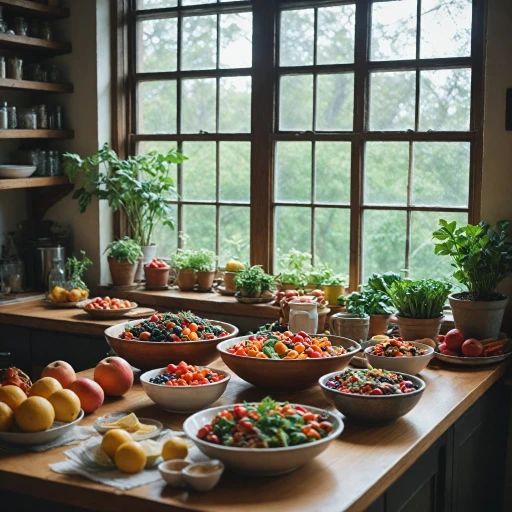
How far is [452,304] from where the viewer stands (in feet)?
12.5

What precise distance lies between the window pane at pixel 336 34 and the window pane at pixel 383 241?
2.84ft

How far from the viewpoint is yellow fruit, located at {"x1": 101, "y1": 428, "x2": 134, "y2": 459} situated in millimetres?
2352

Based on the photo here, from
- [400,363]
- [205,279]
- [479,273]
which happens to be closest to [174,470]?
[400,363]

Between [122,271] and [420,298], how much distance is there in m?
1.99

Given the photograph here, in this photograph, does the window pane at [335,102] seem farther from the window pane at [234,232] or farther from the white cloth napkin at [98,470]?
the white cloth napkin at [98,470]

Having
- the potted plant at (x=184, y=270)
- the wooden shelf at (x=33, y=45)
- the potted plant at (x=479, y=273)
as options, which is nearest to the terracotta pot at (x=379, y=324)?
the potted plant at (x=479, y=273)

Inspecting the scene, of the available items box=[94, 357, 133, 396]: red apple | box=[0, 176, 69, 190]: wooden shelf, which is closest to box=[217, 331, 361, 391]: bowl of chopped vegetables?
box=[94, 357, 133, 396]: red apple

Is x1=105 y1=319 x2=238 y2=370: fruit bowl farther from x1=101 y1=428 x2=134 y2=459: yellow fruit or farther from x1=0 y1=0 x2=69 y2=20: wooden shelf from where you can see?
x1=0 y1=0 x2=69 y2=20: wooden shelf

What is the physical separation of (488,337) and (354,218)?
1097 millimetres

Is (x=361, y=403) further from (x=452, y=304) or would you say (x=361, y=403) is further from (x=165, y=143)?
(x=165, y=143)

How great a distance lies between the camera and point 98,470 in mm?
2320

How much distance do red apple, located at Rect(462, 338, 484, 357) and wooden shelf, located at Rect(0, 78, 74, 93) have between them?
2944 mm

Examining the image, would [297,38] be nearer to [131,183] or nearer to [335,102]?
[335,102]

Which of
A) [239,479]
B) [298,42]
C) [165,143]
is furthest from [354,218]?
[239,479]
